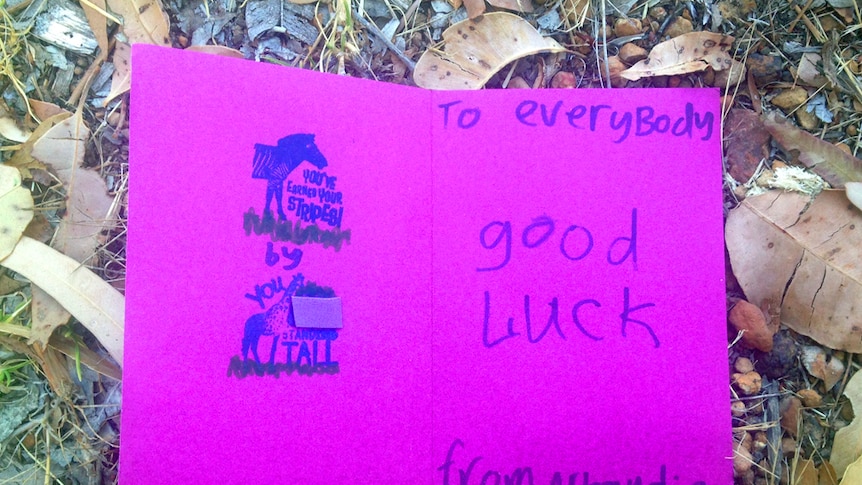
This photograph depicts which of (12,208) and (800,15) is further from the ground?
(800,15)

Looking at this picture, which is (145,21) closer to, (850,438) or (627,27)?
(627,27)

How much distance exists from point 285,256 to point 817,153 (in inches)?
31.3

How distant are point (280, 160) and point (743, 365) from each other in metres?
0.73

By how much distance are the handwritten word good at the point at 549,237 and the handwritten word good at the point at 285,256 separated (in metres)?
0.26

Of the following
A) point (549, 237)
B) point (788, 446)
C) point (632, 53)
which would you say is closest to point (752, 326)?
point (788, 446)

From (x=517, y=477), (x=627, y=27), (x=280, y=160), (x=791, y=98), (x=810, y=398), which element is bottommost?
(x=517, y=477)

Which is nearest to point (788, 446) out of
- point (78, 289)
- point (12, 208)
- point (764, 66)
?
point (764, 66)

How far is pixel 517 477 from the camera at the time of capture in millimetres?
850

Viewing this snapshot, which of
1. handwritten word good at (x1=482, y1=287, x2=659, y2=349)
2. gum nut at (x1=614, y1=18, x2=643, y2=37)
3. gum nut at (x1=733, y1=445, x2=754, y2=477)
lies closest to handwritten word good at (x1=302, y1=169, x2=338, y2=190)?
handwritten word good at (x1=482, y1=287, x2=659, y2=349)

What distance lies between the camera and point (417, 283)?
0.86 meters

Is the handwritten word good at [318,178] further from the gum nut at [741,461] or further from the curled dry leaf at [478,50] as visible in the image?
the gum nut at [741,461]

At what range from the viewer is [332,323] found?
0.83 meters

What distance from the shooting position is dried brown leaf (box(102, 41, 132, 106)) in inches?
33.5

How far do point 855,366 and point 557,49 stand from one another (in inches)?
25.1
